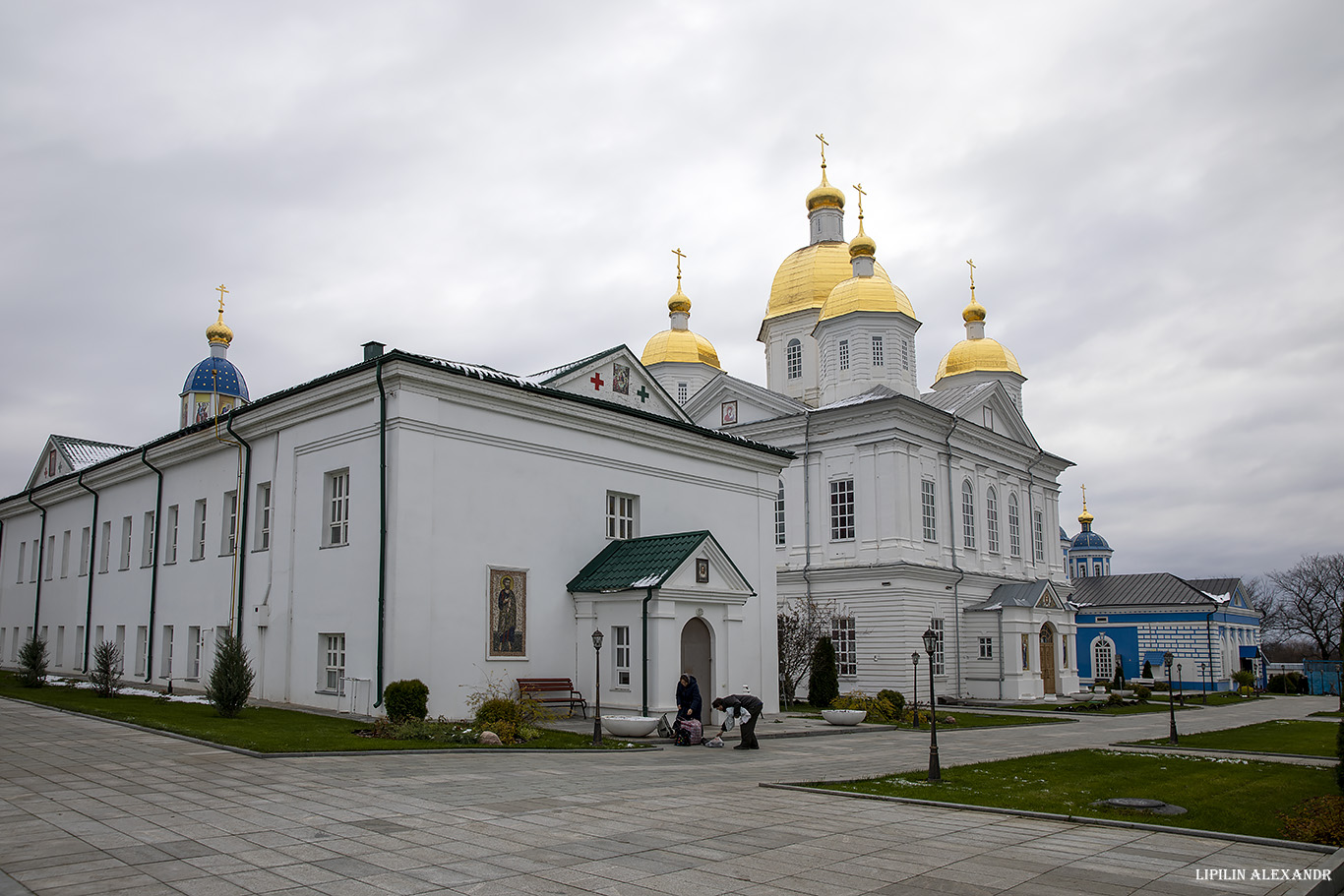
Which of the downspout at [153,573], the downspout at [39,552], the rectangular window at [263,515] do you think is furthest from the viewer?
the downspout at [39,552]

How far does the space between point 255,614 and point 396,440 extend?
6.50 metres

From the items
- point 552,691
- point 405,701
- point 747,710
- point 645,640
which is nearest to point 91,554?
point 552,691

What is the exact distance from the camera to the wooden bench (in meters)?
19.7

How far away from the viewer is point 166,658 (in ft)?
86.1

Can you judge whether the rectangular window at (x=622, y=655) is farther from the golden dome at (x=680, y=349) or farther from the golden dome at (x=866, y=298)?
the golden dome at (x=680, y=349)

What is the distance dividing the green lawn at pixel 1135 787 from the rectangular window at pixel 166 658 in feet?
67.8

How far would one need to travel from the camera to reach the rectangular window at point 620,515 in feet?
A: 75.2

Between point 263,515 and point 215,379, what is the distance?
1220 inches

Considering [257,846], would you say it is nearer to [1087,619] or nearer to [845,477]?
[845,477]

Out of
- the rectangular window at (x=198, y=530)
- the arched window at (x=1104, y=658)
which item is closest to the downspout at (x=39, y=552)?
the rectangular window at (x=198, y=530)

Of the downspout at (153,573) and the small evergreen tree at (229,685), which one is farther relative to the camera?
the downspout at (153,573)

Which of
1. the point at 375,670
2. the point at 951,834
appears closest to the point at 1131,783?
the point at 951,834

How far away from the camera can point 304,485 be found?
2100 cm

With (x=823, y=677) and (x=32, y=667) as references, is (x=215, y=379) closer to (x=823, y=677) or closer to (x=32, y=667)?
(x=32, y=667)
